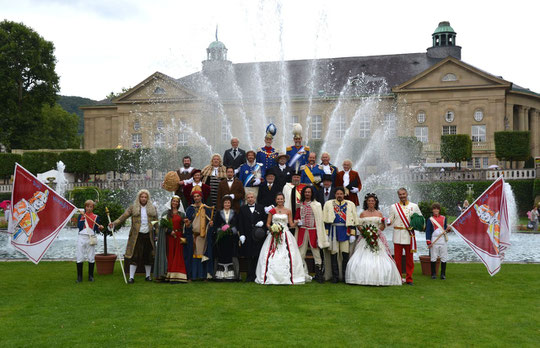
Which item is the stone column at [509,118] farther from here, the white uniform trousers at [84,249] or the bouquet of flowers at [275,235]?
the white uniform trousers at [84,249]

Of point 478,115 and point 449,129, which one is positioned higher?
point 478,115

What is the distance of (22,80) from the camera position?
201 feet

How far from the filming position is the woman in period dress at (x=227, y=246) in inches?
518

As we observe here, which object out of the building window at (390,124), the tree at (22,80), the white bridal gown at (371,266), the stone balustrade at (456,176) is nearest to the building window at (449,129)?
the building window at (390,124)

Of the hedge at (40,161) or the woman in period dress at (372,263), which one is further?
the hedge at (40,161)

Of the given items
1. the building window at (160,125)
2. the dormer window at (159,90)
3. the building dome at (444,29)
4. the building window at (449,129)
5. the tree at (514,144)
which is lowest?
the tree at (514,144)

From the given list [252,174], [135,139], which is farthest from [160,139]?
[252,174]

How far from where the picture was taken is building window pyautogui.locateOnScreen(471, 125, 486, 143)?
223 ft

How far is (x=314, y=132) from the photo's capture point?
71.6m

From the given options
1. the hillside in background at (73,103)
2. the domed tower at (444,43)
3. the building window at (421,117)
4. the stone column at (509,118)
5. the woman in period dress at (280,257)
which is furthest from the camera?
the hillside in background at (73,103)

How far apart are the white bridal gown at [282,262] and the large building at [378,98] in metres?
48.7

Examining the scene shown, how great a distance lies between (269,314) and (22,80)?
57.9 metres

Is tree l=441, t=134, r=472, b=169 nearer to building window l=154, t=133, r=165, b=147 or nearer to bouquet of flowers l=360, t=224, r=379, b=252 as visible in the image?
building window l=154, t=133, r=165, b=147

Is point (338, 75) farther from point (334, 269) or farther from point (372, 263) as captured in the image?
point (372, 263)
